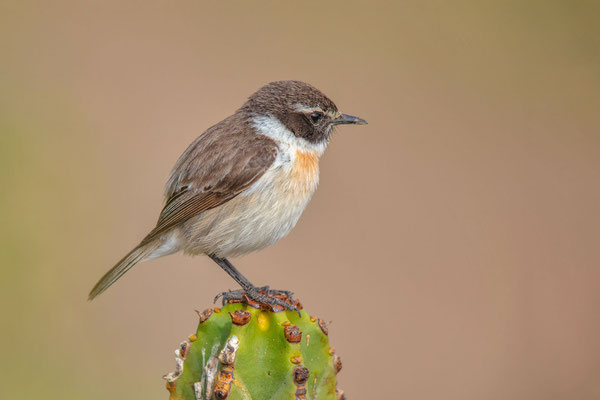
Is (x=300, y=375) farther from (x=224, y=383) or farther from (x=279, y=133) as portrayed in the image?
(x=279, y=133)

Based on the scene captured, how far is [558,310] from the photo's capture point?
7.00m

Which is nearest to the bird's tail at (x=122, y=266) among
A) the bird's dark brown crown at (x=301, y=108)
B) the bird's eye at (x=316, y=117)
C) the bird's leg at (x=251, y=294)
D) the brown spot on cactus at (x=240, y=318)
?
the bird's leg at (x=251, y=294)

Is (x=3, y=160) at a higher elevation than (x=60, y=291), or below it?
higher

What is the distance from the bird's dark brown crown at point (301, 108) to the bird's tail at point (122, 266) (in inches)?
40.5

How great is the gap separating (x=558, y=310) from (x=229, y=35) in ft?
13.8

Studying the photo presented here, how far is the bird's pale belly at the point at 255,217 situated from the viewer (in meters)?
4.16

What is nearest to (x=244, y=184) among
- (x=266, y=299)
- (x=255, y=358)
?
(x=266, y=299)

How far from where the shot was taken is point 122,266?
4.23m

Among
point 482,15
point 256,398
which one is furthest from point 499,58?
point 256,398

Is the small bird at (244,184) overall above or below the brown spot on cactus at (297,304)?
above

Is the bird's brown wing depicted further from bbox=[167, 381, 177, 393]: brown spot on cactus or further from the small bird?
bbox=[167, 381, 177, 393]: brown spot on cactus

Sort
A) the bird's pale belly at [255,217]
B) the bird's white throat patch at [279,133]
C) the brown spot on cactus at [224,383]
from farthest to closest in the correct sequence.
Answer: the bird's white throat patch at [279,133], the bird's pale belly at [255,217], the brown spot on cactus at [224,383]

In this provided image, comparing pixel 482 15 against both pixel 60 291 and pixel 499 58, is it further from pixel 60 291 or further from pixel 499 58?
pixel 60 291

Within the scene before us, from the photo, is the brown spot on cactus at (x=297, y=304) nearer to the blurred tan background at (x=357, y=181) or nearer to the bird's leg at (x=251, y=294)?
the bird's leg at (x=251, y=294)
